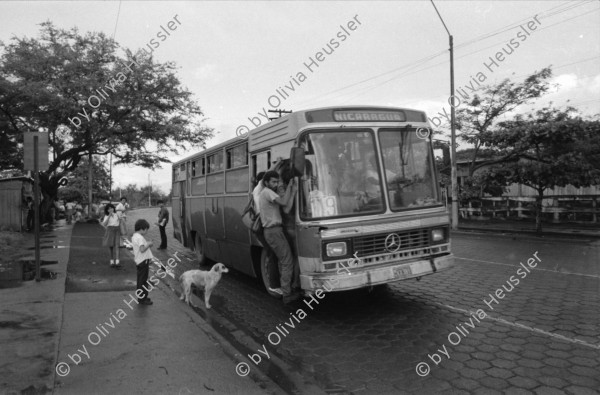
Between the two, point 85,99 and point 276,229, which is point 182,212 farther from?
point 85,99

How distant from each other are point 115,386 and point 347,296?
4.36m

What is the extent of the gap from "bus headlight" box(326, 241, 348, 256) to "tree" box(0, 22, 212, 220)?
69.9 ft

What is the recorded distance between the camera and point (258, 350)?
5281 mm

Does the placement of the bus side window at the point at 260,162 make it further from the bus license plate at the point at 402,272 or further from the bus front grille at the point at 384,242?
the bus license plate at the point at 402,272

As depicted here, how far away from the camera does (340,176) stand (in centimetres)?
611

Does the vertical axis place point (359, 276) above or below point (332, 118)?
below

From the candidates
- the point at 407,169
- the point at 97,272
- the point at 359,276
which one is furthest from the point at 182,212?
the point at 359,276

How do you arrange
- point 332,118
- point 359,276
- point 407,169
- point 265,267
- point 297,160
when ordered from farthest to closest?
point 265,267 < point 407,169 < point 332,118 < point 359,276 < point 297,160

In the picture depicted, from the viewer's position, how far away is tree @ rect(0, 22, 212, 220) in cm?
2297

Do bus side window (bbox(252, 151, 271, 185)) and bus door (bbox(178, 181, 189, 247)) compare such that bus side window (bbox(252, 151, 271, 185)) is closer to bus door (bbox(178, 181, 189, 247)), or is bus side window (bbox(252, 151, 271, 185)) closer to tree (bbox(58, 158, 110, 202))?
bus door (bbox(178, 181, 189, 247))

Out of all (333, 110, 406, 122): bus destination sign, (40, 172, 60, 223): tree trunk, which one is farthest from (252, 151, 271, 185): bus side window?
(40, 172, 60, 223): tree trunk

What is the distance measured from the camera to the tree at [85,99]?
22969 millimetres

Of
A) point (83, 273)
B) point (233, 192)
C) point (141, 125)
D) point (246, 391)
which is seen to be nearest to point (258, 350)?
point (246, 391)

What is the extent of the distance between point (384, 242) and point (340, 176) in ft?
3.56
